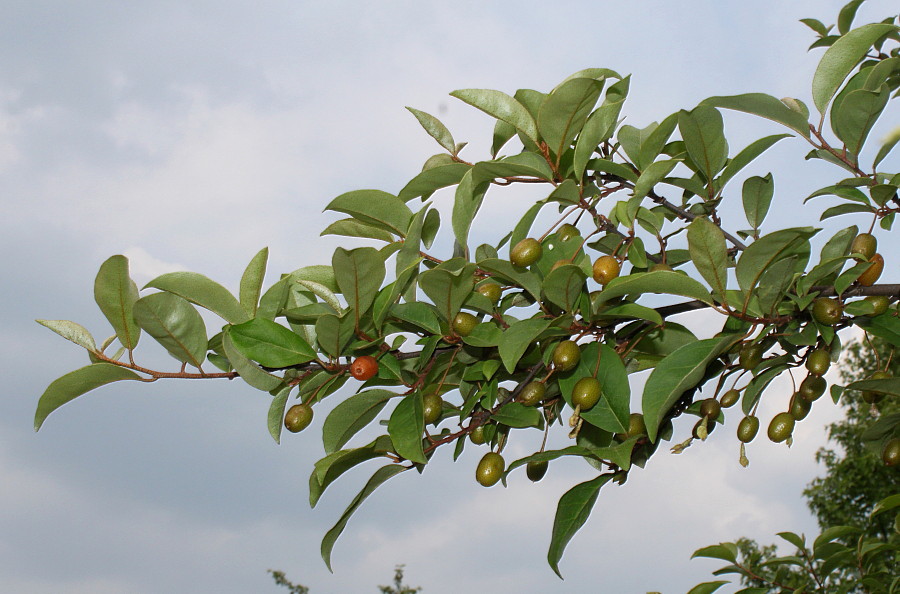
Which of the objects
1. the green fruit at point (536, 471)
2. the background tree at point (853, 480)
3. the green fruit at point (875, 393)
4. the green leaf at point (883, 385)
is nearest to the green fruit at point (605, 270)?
the green fruit at point (536, 471)

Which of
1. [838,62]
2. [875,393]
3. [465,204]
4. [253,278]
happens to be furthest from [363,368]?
[875,393]

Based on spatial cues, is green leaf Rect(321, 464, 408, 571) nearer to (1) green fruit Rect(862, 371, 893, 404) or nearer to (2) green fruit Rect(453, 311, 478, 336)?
(2) green fruit Rect(453, 311, 478, 336)

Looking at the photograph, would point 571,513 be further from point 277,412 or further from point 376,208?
point 376,208

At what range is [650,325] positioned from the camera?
204cm

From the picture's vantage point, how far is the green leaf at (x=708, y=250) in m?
1.55

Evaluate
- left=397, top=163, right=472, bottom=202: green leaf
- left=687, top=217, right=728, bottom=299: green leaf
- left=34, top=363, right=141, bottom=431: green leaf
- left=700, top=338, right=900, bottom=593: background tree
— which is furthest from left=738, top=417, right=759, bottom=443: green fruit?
left=700, top=338, right=900, bottom=593: background tree

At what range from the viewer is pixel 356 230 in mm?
1949

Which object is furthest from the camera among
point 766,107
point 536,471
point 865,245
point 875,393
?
point 875,393

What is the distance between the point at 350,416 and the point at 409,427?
0.23 metres

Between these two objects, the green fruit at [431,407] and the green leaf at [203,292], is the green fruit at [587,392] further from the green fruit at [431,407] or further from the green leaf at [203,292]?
the green leaf at [203,292]

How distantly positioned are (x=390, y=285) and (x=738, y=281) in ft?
2.50

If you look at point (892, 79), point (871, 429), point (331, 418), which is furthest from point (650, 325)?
point (892, 79)

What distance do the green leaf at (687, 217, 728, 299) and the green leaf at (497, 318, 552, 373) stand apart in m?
0.33

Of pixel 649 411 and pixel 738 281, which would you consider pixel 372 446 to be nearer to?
pixel 649 411
